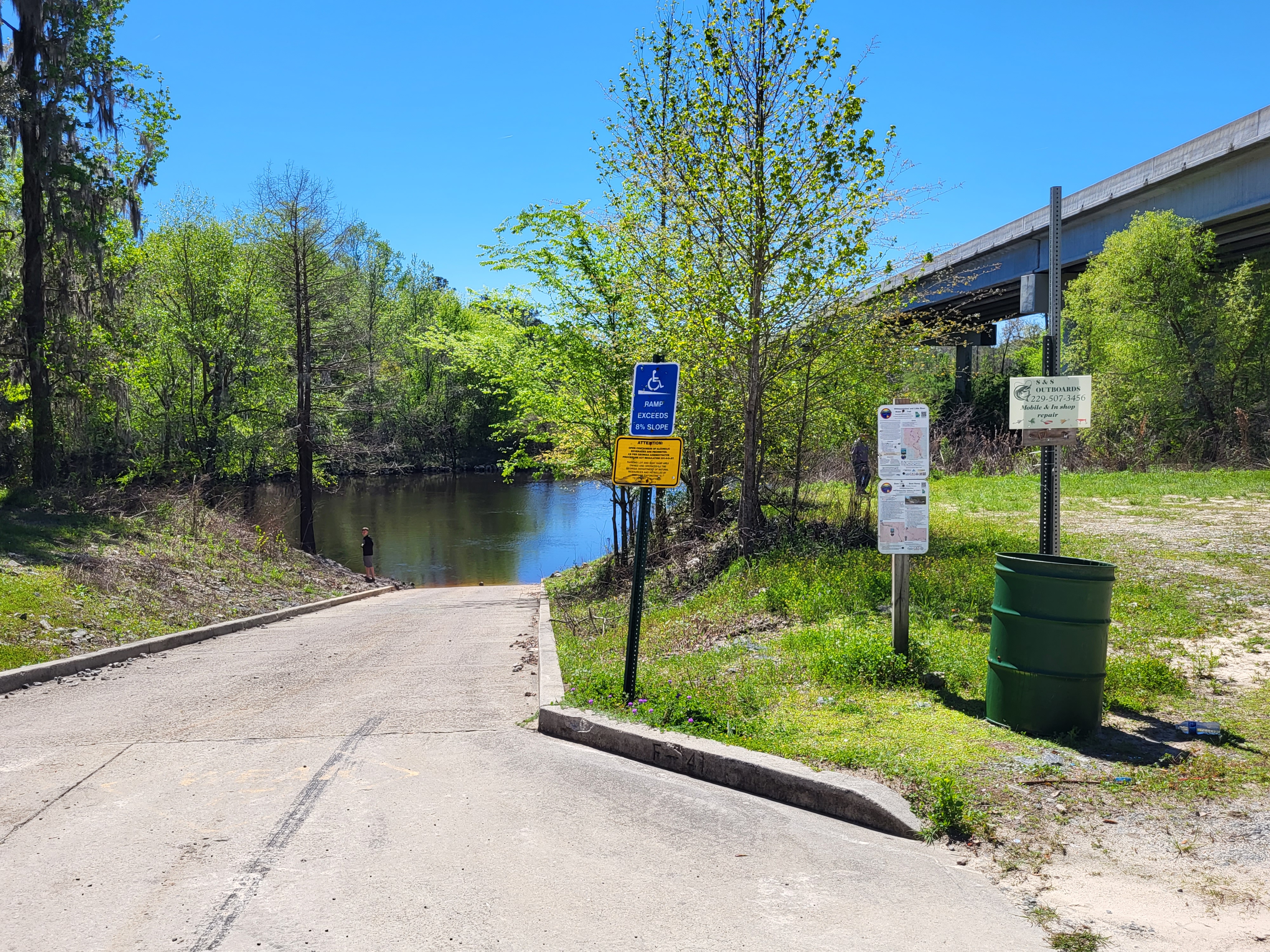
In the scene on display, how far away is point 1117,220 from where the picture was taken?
2780cm

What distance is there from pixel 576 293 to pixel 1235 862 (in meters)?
16.0

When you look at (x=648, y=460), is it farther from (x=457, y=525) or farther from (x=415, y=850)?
(x=457, y=525)

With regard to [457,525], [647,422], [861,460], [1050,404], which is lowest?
[457,525]

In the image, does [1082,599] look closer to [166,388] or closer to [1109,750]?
[1109,750]

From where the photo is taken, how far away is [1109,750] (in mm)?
5262

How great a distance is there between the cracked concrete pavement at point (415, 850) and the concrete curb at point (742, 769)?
0.12 metres

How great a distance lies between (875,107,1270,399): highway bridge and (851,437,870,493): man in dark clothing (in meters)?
2.92

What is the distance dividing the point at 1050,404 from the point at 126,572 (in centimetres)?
1401

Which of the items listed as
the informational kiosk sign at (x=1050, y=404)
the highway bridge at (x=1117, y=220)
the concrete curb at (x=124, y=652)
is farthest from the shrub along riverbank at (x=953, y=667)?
the concrete curb at (x=124, y=652)

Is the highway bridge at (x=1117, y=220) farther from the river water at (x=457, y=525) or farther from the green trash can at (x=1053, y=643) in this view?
the river water at (x=457, y=525)

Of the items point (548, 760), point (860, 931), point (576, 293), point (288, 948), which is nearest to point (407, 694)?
point (548, 760)

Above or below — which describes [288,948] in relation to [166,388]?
below

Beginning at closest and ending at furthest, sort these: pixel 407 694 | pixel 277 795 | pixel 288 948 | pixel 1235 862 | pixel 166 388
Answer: pixel 288 948 → pixel 1235 862 → pixel 277 795 → pixel 407 694 → pixel 166 388

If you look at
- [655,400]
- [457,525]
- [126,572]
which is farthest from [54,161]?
[457,525]
